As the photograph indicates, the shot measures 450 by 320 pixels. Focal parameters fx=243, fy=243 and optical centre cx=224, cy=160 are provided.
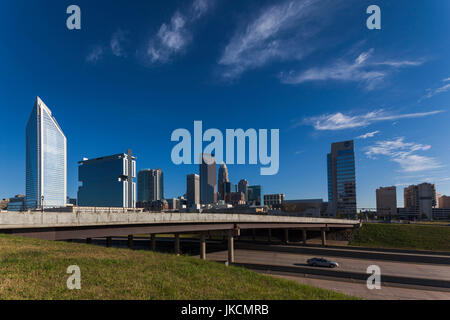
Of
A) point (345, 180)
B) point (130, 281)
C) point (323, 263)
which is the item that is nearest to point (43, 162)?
point (323, 263)

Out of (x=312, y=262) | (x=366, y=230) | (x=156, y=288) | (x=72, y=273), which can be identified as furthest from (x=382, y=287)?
(x=366, y=230)

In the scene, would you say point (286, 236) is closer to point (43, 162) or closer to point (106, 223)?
point (106, 223)

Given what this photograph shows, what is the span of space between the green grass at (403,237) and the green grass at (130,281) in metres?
59.1

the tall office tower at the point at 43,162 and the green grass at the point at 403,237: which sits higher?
the tall office tower at the point at 43,162

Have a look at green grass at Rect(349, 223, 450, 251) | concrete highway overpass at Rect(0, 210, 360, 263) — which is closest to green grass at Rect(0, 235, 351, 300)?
concrete highway overpass at Rect(0, 210, 360, 263)

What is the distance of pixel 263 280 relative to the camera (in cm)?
1039

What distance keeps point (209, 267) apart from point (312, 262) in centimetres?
3035

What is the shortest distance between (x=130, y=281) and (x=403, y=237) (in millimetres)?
68575

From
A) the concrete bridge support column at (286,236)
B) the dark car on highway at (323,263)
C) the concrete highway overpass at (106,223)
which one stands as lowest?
the concrete bridge support column at (286,236)

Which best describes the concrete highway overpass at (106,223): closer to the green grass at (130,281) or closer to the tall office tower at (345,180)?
the green grass at (130,281)

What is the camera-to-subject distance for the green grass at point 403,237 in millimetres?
52562

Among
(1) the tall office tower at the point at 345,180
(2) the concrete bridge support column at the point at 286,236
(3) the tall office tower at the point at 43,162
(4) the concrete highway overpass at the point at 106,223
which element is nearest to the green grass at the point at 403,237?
(2) the concrete bridge support column at the point at 286,236
